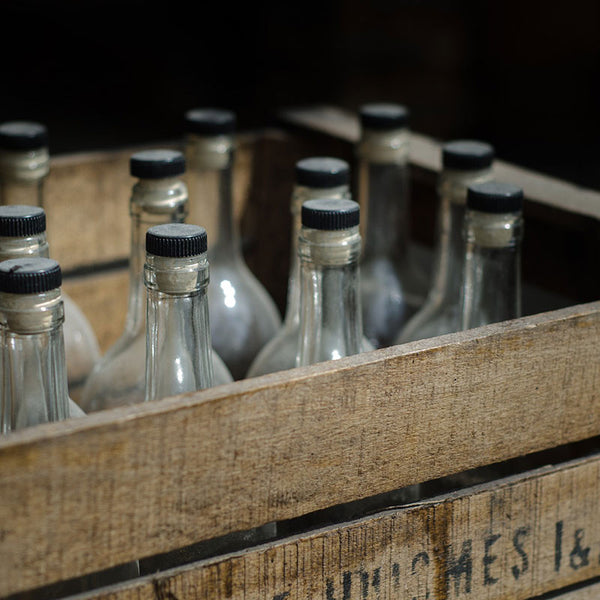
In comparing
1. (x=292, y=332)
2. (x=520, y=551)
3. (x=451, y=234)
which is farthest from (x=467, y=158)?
(x=520, y=551)

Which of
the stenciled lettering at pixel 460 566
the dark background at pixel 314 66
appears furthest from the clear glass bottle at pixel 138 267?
the dark background at pixel 314 66

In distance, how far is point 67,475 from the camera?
398mm

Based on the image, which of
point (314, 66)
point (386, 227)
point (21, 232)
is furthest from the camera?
point (314, 66)

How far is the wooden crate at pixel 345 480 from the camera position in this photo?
40 centimetres

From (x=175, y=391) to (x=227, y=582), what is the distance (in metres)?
0.13

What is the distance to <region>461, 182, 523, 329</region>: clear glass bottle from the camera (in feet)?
1.90

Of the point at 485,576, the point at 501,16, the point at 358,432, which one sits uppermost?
the point at 501,16

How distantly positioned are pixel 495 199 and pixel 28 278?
28 centimetres

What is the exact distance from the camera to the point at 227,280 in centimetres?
75

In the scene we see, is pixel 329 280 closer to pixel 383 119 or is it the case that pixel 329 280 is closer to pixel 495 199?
pixel 495 199

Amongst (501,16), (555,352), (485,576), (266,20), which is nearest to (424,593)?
(485,576)

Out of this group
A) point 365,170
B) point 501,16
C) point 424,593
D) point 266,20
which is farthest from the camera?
point 501,16

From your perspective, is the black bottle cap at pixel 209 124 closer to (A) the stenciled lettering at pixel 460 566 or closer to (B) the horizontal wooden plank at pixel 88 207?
(B) the horizontal wooden plank at pixel 88 207

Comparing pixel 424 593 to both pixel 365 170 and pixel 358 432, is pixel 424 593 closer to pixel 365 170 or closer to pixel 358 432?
pixel 358 432
